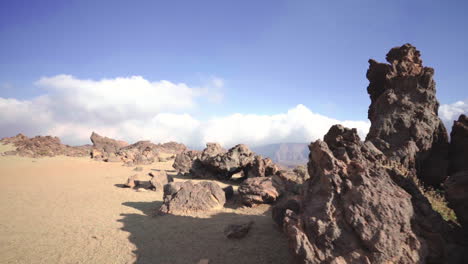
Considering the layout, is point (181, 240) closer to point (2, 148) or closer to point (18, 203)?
point (18, 203)

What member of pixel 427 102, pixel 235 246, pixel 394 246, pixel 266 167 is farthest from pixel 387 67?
pixel 235 246

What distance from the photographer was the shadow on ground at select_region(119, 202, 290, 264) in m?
6.69

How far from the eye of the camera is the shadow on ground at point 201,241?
6688 mm

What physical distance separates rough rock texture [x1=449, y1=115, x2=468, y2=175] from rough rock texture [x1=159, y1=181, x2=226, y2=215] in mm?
11205

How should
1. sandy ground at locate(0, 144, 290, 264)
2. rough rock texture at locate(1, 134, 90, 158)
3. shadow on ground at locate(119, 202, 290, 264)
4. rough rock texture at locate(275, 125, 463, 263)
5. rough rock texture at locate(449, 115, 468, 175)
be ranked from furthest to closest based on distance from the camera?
rough rock texture at locate(1, 134, 90, 158) → rough rock texture at locate(449, 115, 468, 175) → sandy ground at locate(0, 144, 290, 264) → shadow on ground at locate(119, 202, 290, 264) → rough rock texture at locate(275, 125, 463, 263)

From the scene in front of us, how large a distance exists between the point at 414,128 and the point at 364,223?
28.5 feet

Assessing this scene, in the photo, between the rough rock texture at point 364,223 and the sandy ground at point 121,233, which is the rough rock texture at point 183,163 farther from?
the rough rock texture at point 364,223

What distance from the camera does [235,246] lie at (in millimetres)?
7246

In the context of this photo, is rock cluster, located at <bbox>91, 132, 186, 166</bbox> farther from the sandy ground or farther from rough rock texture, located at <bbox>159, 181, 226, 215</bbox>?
rough rock texture, located at <bbox>159, 181, 226, 215</bbox>

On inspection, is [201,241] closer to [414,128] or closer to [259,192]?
[259,192]

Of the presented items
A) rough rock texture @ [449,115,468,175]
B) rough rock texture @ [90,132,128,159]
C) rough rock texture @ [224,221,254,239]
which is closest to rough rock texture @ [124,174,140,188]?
rough rock texture @ [224,221,254,239]

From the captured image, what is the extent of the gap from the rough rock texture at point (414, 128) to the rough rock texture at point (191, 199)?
858 cm

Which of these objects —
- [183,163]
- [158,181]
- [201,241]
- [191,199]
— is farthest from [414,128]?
[183,163]

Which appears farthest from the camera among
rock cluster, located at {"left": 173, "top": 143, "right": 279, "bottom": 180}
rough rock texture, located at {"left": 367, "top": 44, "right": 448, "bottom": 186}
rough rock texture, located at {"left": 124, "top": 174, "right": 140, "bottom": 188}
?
rock cluster, located at {"left": 173, "top": 143, "right": 279, "bottom": 180}
